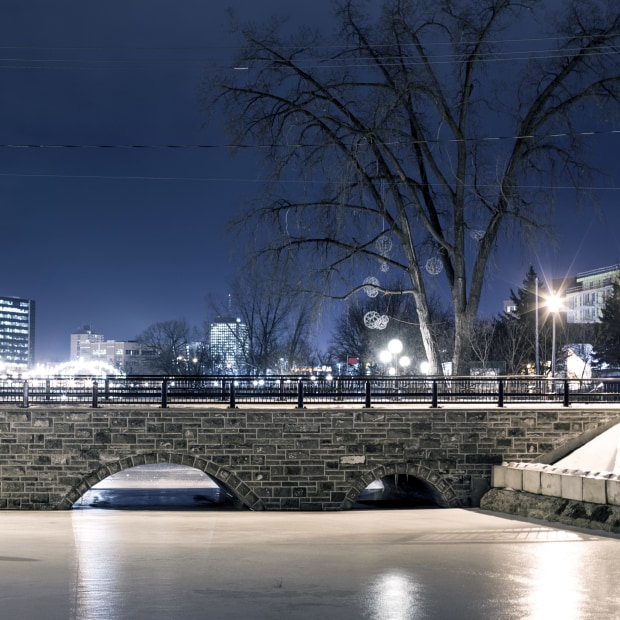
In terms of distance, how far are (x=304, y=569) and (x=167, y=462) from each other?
33.5 ft

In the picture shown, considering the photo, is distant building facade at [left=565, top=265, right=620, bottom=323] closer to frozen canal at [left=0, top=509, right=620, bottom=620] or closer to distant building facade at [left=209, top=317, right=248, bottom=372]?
distant building facade at [left=209, top=317, right=248, bottom=372]

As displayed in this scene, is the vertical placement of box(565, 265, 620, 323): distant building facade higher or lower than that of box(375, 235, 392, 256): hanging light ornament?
higher

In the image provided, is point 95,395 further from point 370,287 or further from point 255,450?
point 370,287

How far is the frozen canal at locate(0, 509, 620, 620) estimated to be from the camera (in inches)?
411

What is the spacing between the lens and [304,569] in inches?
520

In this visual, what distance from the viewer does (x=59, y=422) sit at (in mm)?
22891

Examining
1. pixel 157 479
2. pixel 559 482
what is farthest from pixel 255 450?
pixel 157 479

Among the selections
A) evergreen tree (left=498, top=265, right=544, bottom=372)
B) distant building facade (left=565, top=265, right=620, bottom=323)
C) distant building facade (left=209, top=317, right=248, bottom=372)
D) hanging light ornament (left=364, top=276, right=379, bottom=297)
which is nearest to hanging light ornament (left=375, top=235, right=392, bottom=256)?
hanging light ornament (left=364, top=276, right=379, bottom=297)

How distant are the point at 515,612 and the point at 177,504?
1811 centimetres

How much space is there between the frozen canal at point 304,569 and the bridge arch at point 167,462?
8.40 feet

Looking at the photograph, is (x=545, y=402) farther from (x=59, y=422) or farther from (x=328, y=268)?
(x=59, y=422)

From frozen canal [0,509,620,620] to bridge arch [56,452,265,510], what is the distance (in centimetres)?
256

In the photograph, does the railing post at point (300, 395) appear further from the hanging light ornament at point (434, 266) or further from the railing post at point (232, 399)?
the hanging light ornament at point (434, 266)

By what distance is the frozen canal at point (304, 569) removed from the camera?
10430 mm
